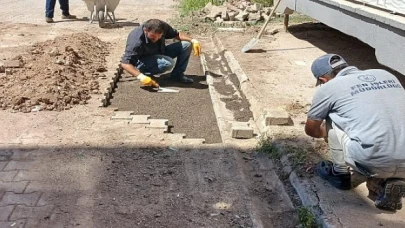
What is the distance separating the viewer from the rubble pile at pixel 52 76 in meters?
5.68

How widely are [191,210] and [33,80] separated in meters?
3.52

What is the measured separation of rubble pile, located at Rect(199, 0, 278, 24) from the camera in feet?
38.0

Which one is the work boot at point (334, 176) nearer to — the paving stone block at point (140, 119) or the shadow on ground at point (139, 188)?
the shadow on ground at point (139, 188)

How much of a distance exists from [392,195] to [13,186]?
277 centimetres

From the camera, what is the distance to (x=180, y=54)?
22.9 ft

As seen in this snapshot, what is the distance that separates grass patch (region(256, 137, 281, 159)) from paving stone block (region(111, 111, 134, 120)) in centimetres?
148

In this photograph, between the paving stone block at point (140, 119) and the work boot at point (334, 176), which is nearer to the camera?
the work boot at point (334, 176)

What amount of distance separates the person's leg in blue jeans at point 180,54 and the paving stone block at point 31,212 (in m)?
3.78

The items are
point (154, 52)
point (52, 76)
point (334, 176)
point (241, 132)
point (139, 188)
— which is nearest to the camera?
point (334, 176)

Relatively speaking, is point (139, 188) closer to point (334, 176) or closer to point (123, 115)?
point (334, 176)

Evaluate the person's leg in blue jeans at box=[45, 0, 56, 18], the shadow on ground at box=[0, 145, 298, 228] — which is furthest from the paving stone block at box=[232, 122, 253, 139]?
the person's leg in blue jeans at box=[45, 0, 56, 18]

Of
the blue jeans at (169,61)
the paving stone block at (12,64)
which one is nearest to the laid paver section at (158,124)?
the blue jeans at (169,61)

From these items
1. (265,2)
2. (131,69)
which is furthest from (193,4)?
(131,69)

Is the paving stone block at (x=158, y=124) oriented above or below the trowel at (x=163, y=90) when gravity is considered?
above
